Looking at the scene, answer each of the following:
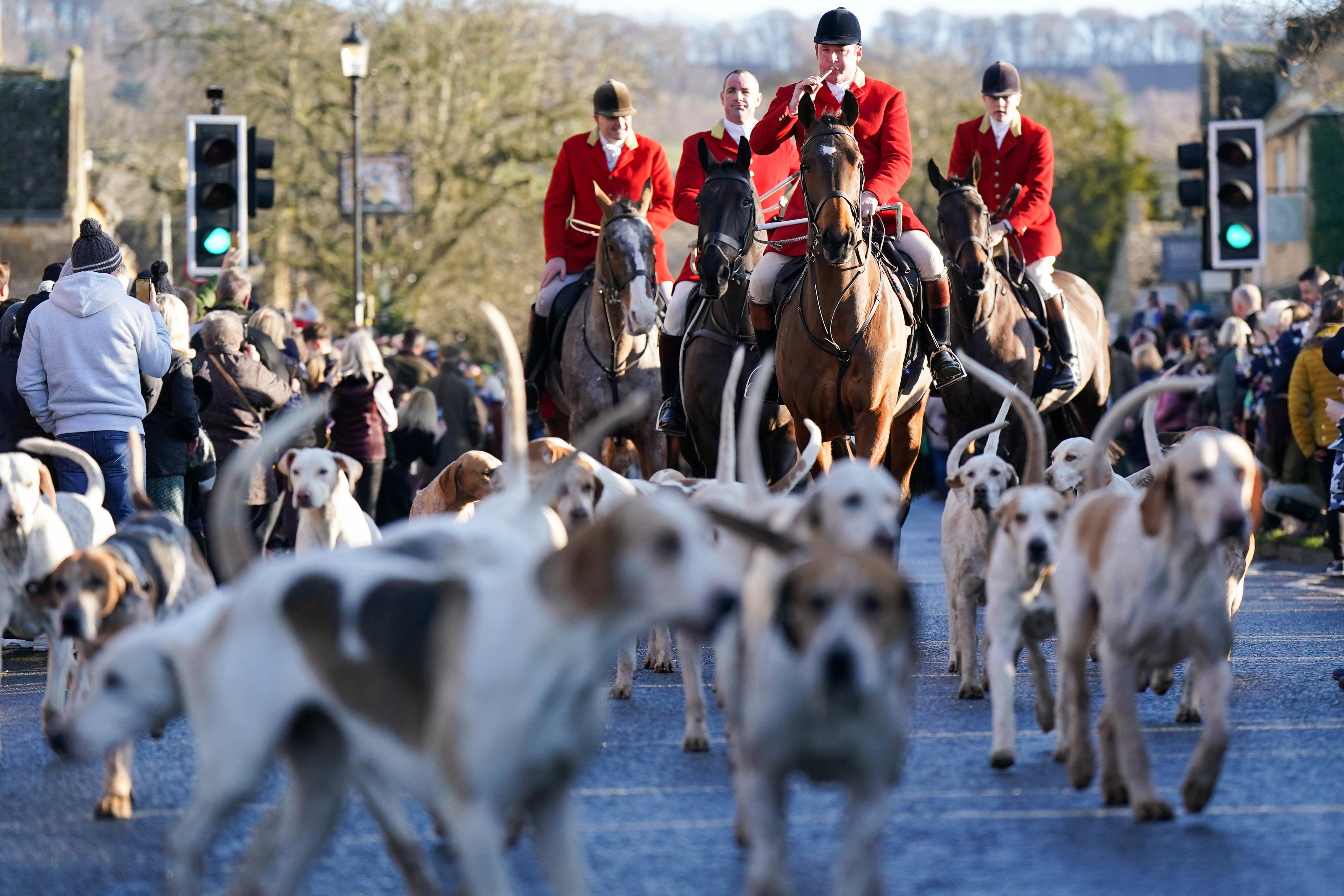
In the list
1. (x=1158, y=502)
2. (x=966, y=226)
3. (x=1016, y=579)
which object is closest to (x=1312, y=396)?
(x=966, y=226)

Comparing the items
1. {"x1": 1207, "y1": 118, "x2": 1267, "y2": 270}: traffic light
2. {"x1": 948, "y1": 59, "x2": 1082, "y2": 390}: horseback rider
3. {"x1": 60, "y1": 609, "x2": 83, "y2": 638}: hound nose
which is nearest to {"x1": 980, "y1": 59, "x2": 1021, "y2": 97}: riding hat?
{"x1": 948, "y1": 59, "x2": 1082, "y2": 390}: horseback rider

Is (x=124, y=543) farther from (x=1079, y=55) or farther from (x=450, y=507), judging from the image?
(x=1079, y=55)

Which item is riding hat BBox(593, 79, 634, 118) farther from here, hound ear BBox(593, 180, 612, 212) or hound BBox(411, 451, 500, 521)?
hound BBox(411, 451, 500, 521)

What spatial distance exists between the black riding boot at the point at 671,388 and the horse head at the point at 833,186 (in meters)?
1.98

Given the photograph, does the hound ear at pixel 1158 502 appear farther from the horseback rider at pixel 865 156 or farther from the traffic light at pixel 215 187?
the traffic light at pixel 215 187

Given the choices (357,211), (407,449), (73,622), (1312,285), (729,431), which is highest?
(357,211)

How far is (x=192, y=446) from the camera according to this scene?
12.6 metres

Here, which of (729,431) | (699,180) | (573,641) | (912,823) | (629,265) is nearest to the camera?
(573,641)

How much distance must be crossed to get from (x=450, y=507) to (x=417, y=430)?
809cm

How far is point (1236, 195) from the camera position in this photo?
17.2 metres

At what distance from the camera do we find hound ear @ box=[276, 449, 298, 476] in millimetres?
9734

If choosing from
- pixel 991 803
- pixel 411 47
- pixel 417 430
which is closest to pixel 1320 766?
pixel 991 803

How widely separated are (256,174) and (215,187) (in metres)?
0.93

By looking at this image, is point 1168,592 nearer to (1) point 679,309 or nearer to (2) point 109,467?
(2) point 109,467
